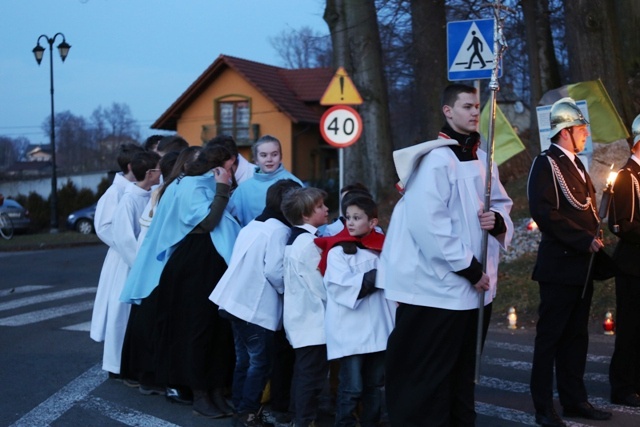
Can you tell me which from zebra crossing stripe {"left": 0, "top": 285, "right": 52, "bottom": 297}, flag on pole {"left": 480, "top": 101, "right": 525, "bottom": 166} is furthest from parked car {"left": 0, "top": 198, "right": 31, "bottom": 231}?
flag on pole {"left": 480, "top": 101, "right": 525, "bottom": 166}

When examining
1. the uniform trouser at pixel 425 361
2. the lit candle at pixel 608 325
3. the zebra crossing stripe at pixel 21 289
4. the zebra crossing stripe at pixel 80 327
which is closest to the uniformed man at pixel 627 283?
the uniform trouser at pixel 425 361

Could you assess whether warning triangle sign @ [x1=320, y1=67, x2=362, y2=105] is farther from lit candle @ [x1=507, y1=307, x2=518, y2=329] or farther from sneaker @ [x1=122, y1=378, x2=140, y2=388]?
sneaker @ [x1=122, y1=378, x2=140, y2=388]

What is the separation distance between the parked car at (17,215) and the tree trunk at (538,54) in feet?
70.5

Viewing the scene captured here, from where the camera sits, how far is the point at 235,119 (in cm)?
5275

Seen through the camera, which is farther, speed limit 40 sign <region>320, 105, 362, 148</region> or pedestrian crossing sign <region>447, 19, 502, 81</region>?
speed limit 40 sign <region>320, 105, 362, 148</region>

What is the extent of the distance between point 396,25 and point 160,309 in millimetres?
16009

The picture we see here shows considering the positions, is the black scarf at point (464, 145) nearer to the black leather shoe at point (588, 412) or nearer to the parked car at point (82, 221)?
the black leather shoe at point (588, 412)

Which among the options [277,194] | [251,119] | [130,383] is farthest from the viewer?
[251,119]

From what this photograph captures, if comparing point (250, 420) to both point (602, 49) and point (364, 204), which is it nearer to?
point (364, 204)

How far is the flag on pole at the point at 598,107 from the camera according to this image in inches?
489

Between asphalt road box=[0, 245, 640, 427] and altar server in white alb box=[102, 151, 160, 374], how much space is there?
32 centimetres

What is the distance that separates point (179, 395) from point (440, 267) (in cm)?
311

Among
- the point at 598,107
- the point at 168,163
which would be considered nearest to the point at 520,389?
the point at 168,163

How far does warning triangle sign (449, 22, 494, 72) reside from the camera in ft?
32.8
